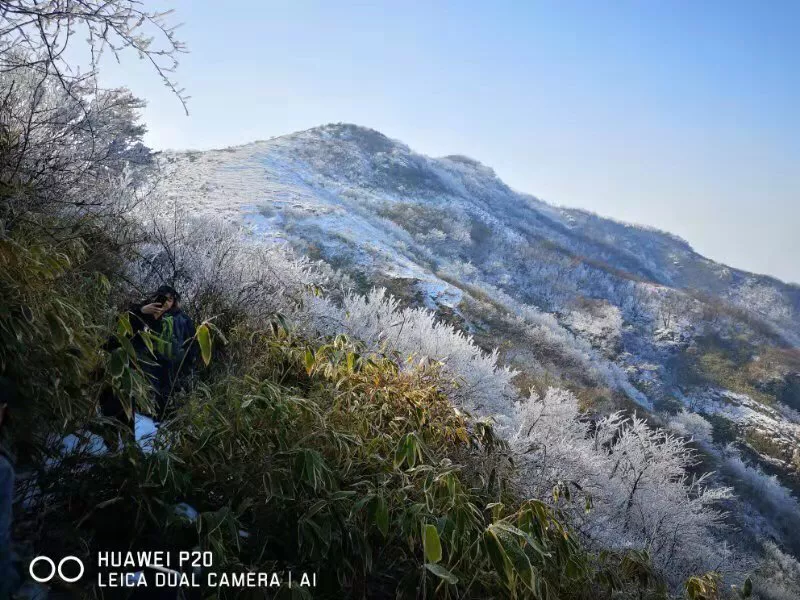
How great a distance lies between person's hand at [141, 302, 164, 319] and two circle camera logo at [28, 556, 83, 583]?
6.88ft

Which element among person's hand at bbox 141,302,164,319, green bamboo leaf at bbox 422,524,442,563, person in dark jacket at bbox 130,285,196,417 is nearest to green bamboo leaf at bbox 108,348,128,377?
green bamboo leaf at bbox 422,524,442,563

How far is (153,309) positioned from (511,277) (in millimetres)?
40013

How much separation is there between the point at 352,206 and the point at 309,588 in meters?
36.7

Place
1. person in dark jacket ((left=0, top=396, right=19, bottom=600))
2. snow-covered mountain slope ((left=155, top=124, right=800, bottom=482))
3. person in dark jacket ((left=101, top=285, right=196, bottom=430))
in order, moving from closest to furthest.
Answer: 1. person in dark jacket ((left=0, top=396, right=19, bottom=600))
2. person in dark jacket ((left=101, top=285, right=196, bottom=430))
3. snow-covered mountain slope ((left=155, top=124, right=800, bottom=482))

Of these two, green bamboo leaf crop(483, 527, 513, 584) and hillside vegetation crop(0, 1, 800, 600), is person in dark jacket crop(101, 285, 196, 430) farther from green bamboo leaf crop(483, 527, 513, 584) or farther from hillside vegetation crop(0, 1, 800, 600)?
green bamboo leaf crop(483, 527, 513, 584)

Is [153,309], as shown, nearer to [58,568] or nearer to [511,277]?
[58,568]

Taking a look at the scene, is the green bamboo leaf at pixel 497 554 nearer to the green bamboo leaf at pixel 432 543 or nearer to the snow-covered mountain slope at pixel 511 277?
the green bamboo leaf at pixel 432 543

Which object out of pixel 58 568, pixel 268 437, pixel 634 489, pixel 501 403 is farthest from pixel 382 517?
pixel 634 489

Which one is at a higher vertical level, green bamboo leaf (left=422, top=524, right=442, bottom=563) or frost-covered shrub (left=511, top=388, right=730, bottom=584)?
green bamboo leaf (left=422, top=524, right=442, bottom=563)

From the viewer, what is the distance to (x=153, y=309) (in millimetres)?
3562

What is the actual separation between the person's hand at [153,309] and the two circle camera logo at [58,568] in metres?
2.10

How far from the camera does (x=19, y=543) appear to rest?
1719 mm

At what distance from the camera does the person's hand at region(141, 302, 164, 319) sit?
11.6ft

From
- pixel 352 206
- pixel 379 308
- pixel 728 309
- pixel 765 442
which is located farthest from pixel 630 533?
pixel 728 309
